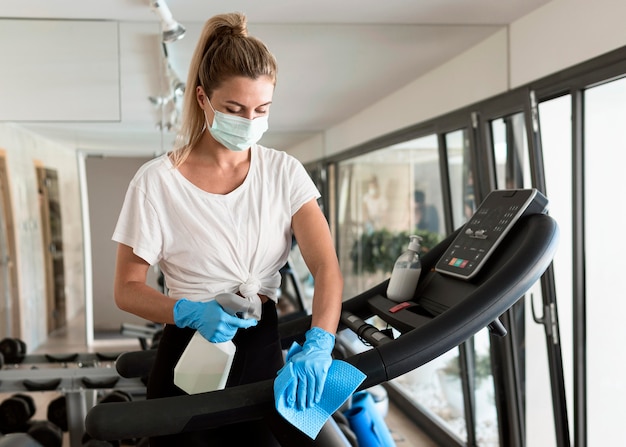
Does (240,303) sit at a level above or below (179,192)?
below

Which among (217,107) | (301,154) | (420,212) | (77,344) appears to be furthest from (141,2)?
(420,212)

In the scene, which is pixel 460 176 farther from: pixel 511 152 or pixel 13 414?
pixel 13 414

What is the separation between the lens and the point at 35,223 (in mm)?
3113

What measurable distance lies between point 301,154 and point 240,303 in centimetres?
155

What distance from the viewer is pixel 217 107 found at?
1383 millimetres

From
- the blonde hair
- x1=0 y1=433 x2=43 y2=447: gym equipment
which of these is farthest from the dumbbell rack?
the blonde hair

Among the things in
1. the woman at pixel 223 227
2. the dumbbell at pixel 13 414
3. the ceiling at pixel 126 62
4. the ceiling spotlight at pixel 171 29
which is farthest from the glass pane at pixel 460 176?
the dumbbell at pixel 13 414

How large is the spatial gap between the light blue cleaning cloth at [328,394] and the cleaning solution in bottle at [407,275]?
19.2 inches

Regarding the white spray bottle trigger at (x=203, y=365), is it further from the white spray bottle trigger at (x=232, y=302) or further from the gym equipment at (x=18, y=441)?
the gym equipment at (x=18, y=441)

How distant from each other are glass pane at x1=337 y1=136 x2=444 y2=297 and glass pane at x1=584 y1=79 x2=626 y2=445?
3.46 ft

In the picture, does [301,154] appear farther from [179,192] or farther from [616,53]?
[179,192]

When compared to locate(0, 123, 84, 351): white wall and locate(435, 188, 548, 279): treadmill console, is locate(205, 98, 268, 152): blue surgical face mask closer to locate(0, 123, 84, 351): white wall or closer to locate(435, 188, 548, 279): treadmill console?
locate(435, 188, 548, 279): treadmill console

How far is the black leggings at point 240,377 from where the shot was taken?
4.65 feet

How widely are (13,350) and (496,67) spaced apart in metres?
2.58
